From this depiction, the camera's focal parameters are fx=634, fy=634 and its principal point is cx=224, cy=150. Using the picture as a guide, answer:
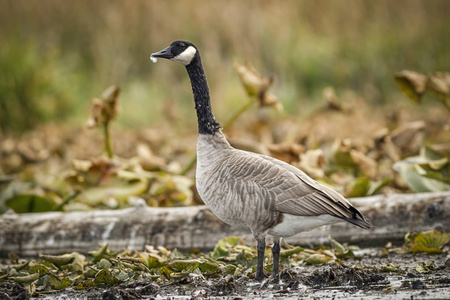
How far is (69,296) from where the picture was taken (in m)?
4.90

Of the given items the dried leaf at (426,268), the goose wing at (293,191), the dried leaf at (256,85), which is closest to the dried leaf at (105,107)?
the dried leaf at (256,85)

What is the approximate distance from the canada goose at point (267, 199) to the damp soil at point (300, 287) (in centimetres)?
29

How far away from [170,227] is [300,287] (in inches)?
81.1

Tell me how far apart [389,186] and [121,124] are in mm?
7423

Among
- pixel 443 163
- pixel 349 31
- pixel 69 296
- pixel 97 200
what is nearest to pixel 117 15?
pixel 349 31

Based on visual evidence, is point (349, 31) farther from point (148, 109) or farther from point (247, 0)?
point (148, 109)

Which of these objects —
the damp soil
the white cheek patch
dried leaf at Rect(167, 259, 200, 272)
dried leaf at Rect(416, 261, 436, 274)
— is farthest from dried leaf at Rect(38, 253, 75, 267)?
dried leaf at Rect(416, 261, 436, 274)

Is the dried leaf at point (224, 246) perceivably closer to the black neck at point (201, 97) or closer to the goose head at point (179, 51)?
the black neck at point (201, 97)

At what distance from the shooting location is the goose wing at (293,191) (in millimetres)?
4973

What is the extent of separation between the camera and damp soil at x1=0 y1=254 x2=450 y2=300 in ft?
14.7

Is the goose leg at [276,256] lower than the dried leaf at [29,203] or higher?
higher

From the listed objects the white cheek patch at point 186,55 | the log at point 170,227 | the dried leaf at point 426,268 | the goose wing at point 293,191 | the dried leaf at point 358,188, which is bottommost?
the log at point 170,227

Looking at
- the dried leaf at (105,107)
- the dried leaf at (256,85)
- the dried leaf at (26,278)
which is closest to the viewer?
the dried leaf at (26,278)

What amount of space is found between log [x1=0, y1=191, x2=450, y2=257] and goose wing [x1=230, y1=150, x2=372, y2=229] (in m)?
1.32
